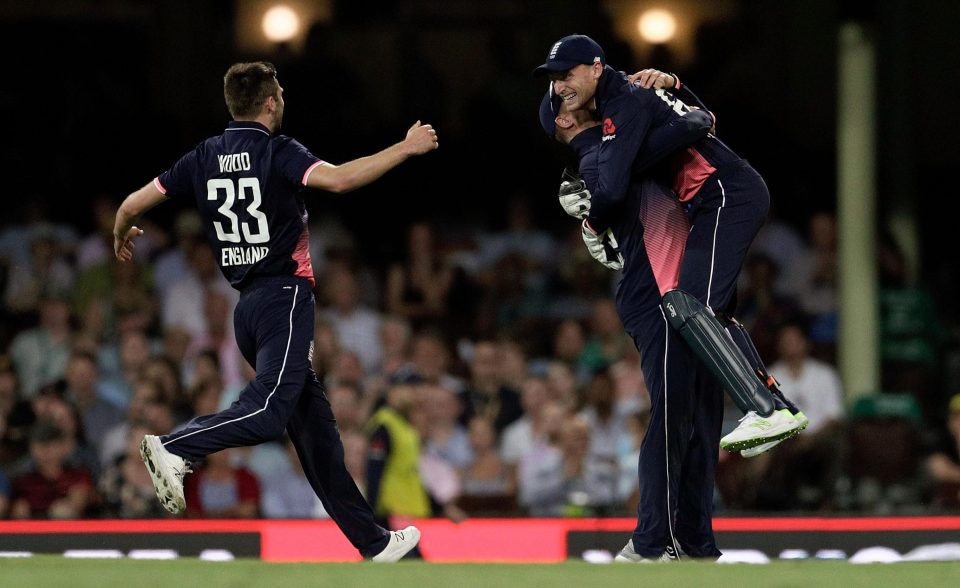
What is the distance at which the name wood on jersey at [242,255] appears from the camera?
22.2ft

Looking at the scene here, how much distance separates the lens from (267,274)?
6.80 metres

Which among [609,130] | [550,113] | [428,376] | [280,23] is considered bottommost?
[428,376]

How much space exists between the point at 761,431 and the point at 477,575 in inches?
60.7

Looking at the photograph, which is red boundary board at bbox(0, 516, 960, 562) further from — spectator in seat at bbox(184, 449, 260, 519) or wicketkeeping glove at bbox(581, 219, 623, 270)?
wicketkeeping glove at bbox(581, 219, 623, 270)

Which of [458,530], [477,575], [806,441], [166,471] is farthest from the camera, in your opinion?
[806,441]

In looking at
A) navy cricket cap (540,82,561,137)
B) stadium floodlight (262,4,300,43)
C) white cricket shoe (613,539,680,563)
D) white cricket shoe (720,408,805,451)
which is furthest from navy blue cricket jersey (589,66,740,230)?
stadium floodlight (262,4,300,43)

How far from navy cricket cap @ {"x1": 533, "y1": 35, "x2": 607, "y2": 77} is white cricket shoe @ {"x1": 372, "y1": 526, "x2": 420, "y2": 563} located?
1.99 metres

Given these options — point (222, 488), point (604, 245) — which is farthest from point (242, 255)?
point (222, 488)

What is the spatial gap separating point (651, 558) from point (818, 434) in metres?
4.70

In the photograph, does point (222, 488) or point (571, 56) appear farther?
point (222, 488)

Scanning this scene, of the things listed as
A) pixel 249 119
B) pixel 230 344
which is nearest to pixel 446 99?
pixel 230 344

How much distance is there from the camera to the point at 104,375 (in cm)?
1164

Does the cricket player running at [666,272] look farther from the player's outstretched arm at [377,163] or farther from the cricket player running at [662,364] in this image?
the player's outstretched arm at [377,163]

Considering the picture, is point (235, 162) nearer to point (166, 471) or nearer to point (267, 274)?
point (267, 274)
